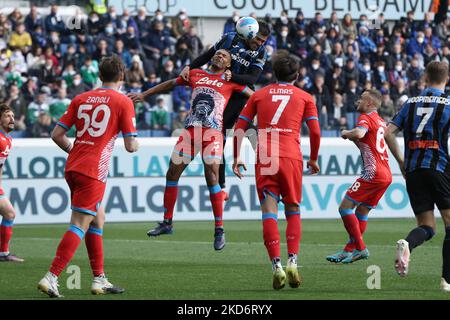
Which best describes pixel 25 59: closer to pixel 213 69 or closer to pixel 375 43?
pixel 375 43

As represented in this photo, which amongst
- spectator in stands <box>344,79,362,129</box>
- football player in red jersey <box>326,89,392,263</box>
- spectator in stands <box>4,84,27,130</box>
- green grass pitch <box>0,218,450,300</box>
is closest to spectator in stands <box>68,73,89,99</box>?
spectator in stands <box>4,84,27,130</box>

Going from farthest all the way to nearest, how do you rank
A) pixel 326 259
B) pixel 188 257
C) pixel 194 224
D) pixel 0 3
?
pixel 0 3
pixel 194 224
pixel 188 257
pixel 326 259

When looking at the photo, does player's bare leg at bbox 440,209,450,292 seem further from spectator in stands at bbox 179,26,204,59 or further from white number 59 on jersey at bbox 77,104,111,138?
spectator in stands at bbox 179,26,204,59

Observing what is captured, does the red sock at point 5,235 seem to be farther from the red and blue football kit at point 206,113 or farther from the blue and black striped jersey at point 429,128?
the blue and black striped jersey at point 429,128

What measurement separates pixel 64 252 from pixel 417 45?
74.5ft

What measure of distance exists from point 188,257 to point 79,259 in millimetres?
1450

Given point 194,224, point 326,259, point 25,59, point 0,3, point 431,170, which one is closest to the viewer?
point 431,170

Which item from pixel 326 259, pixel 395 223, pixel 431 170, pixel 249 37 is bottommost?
pixel 395 223

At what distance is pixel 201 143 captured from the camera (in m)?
13.3

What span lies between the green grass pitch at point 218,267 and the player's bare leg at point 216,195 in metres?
0.28

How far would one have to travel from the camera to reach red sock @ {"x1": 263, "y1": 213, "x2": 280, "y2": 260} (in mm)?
10182

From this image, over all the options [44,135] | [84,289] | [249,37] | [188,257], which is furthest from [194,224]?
[84,289]

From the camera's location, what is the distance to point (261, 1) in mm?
32031

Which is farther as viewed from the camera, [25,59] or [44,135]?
[25,59]
